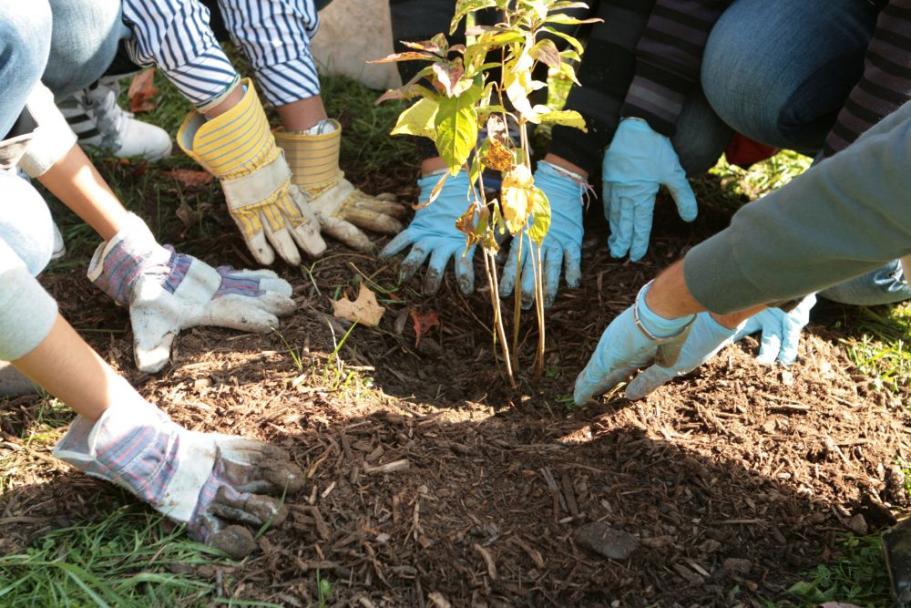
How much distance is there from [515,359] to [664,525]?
1.63 ft

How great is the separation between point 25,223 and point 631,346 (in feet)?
3.77

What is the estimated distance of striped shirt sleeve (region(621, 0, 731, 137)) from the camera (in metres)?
2.17

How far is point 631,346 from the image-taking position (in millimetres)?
1664

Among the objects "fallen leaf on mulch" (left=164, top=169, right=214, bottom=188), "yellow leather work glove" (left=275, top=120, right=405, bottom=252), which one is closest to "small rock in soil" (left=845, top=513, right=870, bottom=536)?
"yellow leather work glove" (left=275, top=120, right=405, bottom=252)

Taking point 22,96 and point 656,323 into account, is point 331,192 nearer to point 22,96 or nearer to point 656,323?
point 22,96

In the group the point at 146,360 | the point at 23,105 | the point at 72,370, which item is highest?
the point at 23,105

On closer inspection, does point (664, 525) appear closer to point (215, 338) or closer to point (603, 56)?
point (215, 338)

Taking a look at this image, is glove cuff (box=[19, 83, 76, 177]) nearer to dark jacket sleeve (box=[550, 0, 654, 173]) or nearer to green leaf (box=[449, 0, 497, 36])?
green leaf (box=[449, 0, 497, 36])

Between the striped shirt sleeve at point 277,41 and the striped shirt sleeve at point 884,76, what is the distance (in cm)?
130

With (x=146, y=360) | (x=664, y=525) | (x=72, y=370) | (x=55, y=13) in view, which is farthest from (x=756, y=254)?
(x=55, y=13)

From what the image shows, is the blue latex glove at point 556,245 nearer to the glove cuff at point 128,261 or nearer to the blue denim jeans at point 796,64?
the blue denim jeans at point 796,64

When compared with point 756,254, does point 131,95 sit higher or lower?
lower

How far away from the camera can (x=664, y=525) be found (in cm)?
162

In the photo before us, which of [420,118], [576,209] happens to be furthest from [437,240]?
[420,118]
